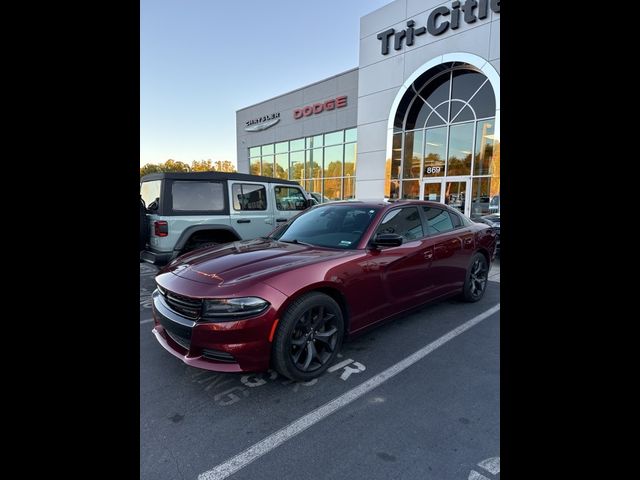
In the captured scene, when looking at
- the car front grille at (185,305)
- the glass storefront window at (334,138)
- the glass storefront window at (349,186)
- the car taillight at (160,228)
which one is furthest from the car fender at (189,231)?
the glass storefront window at (334,138)

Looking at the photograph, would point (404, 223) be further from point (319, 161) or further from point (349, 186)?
point (319, 161)

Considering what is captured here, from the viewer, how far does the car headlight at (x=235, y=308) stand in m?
2.73

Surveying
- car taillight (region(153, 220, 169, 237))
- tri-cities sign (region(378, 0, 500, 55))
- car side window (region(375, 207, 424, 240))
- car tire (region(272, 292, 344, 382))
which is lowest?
car tire (region(272, 292, 344, 382))

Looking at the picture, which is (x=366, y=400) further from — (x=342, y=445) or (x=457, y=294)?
(x=457, y=294)

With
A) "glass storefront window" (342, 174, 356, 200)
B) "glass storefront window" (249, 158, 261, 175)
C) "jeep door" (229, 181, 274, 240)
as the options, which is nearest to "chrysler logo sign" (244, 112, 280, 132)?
"glass storefront window" (249, 158, 261, 175)

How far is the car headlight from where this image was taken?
273cm

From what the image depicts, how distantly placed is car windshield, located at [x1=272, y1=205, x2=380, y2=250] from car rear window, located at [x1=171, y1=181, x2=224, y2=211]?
2.27 metres

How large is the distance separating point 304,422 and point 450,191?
1373 cm

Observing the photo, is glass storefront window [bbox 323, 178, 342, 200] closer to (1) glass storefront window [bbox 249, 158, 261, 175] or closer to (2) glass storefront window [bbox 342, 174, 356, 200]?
(2) glass storefront window [bbox 342, 174, 356, 200]

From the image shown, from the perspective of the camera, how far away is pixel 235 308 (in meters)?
2.74

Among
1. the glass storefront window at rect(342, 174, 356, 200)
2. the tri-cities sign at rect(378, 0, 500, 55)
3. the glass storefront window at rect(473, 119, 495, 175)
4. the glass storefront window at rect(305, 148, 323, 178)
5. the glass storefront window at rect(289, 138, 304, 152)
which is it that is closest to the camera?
the tri-cities sign at rect(378, 0, 500, 55)

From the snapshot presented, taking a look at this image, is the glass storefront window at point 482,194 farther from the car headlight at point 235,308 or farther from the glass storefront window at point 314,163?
the car headlight at point 235,308

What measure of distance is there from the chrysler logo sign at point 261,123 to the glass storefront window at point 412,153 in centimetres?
1130
